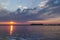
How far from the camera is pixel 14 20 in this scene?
9.51 feet

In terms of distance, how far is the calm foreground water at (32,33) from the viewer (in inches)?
121

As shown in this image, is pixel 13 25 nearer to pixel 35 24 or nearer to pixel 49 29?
pixel 35 24

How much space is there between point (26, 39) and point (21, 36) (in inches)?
6.0

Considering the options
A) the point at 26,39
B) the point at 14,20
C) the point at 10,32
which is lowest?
the point at 26,39

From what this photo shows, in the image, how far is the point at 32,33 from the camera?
324 centimetres

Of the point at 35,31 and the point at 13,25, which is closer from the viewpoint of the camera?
the point at 13,25

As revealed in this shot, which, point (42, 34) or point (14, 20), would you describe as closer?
point (14, 20)

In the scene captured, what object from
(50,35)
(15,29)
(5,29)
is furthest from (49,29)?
(5,29)

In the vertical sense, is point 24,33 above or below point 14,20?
below

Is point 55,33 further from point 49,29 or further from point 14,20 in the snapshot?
point 14,20

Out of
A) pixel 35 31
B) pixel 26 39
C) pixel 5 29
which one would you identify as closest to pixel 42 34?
pixel 35 31

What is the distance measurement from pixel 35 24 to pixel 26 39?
47cm

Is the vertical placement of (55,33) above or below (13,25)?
below

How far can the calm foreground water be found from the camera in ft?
10.0
